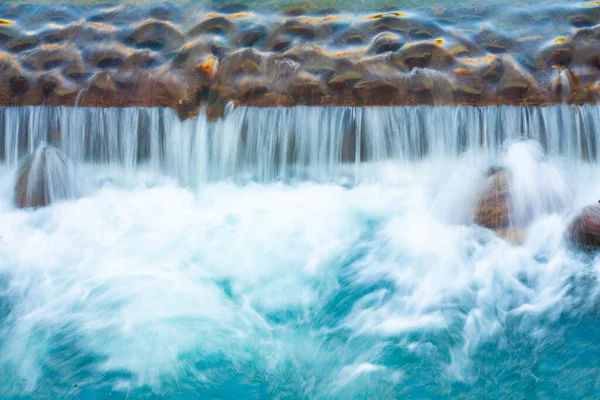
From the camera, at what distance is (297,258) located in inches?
246

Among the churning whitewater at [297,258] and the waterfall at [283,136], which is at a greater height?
the waterfall at [283,136]

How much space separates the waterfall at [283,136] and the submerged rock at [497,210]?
752mm

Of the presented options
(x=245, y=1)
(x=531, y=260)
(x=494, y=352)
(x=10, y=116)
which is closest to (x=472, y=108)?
(x=531, y=260)

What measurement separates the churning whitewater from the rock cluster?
197 mm

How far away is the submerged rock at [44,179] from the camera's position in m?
7.17

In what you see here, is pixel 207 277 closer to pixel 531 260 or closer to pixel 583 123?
pixel 531 260

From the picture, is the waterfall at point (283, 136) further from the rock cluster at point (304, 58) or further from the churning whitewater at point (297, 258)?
the rock cluster at point (304, 58)

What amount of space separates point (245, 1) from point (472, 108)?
3566 millimetres

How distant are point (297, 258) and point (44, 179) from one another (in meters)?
3.13

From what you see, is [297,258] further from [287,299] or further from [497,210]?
Result: [497,210]

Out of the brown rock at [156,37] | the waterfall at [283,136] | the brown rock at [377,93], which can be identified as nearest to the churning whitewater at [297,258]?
the waterfall at [283,136]

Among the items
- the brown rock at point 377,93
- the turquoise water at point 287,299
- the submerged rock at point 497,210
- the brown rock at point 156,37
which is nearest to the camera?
the turquoise water at point 287,299

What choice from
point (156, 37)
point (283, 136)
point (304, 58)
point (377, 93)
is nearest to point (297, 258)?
point (283, 136)

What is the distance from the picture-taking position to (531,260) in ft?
19.4
